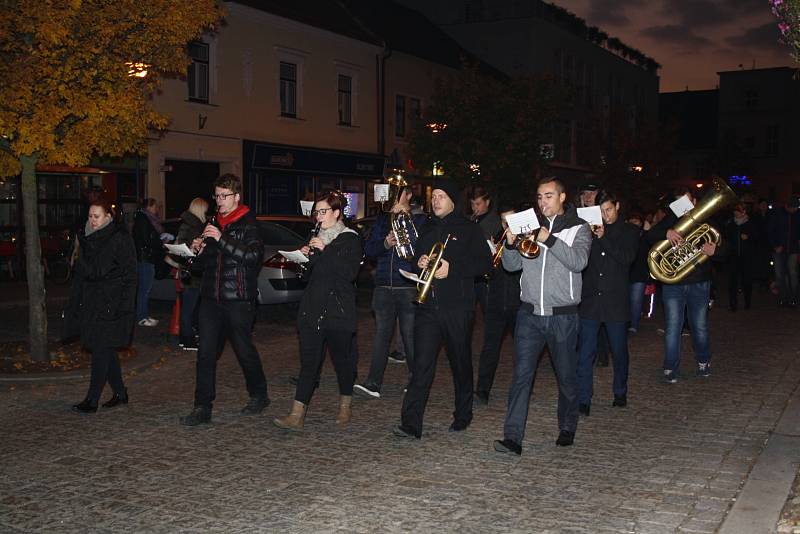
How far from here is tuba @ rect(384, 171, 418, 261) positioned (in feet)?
24.0

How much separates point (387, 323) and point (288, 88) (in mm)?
18497

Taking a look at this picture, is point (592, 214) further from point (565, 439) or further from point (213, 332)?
point (213, 332)

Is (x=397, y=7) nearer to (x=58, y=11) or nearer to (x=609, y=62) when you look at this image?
(x=609, y=62)

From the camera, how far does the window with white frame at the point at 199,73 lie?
22344 millimetres

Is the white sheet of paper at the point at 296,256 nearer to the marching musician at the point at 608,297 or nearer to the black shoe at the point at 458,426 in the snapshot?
the black shoe at the point at 458,426

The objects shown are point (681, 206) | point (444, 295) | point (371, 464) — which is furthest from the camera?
point (681, 206)

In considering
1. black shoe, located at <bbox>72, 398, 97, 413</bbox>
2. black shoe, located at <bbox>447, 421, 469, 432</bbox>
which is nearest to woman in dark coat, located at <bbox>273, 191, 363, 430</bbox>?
black shoe, located at <bbox>447, 421, 469, 432</bbox>

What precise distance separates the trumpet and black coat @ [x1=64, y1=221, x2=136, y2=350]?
267 centimetres

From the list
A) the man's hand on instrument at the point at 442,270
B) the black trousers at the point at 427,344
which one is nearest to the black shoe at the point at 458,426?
the black trousers at the point at 427,344

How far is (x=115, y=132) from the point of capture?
1018 centimetres

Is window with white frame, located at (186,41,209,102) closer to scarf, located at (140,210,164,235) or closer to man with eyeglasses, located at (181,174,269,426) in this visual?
scarf, located at (140,210,164,235)

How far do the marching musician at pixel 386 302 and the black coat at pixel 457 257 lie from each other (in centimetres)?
144

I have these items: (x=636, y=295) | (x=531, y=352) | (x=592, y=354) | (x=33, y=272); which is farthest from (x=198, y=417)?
(x=636, y=295)

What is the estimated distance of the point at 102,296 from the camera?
7688mm
